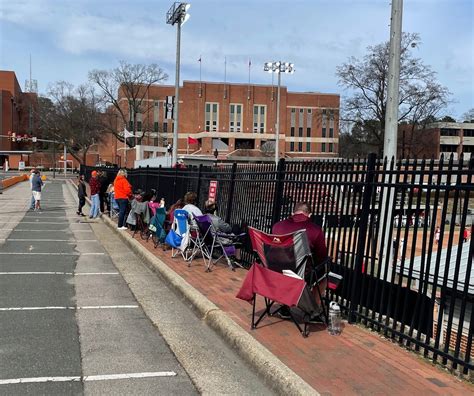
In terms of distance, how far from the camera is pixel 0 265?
9.40 m

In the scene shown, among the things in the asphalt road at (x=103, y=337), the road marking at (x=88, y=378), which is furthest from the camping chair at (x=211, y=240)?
the road marking at (x=88, y=378)

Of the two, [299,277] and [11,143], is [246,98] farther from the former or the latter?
[299,277]

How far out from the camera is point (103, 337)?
540cm

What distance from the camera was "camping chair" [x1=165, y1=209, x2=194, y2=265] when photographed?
30.5ft

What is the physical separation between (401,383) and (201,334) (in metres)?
2.36

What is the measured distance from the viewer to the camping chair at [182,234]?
9281mm

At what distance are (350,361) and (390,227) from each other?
1520mm

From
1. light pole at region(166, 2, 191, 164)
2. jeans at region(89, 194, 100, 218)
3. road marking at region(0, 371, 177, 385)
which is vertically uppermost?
light pole at region(166, 2, 191, 164)

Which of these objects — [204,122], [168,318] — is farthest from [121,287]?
[204,122]

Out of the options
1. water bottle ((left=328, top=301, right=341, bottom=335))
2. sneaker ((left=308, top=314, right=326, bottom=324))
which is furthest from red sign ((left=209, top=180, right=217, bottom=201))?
water bottle ((left=328, top=301, right=341, bottom=335))

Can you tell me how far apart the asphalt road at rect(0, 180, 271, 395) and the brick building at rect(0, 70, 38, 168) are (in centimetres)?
9724

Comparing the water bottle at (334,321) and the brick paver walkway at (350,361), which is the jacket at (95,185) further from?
the water bottle at (334,321)

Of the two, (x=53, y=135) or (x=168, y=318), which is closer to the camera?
(x=168, y=318)

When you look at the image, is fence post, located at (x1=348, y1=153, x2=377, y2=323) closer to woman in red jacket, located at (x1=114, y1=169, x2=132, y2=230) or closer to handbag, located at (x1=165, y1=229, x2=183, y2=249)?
handbag, located at (x1=165, y1=229, x2=183, y2=249)
